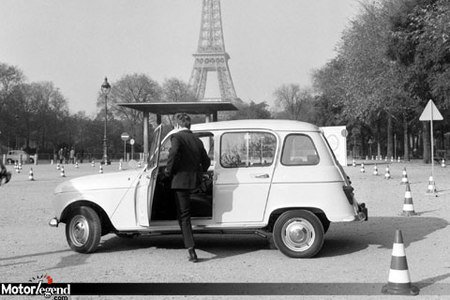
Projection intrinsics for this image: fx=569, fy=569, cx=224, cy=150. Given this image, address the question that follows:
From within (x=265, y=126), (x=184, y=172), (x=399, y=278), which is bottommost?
(x=399, y=278)

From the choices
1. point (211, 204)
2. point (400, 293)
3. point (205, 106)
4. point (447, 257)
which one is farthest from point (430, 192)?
point (205, 106)

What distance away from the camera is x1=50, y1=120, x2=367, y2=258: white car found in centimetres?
773

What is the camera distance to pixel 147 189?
25.8 ft

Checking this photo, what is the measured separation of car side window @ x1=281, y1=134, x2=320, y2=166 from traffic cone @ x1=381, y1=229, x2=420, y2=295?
90.4 inches

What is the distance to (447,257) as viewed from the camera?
771cm

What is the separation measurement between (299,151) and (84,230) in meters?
3.26

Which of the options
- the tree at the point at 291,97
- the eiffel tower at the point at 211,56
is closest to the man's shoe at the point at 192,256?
the tree at the point at 291,97

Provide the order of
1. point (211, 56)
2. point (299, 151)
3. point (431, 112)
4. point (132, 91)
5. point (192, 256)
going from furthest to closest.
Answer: point (211, 56) < point (132, 91) < point (431, 112) < point (299, 151) < point (192, 256)

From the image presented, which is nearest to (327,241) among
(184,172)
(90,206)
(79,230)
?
(184,172)

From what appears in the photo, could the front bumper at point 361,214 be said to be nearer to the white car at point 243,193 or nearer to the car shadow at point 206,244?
the white car at point 243,193

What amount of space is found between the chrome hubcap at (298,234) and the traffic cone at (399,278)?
1.91m

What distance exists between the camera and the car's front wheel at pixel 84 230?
809 cm

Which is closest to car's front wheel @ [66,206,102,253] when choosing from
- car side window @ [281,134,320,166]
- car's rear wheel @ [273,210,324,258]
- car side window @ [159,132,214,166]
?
car side window @ [159,132,214,166]

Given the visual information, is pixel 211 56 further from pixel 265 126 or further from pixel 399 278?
pixel 399 278
